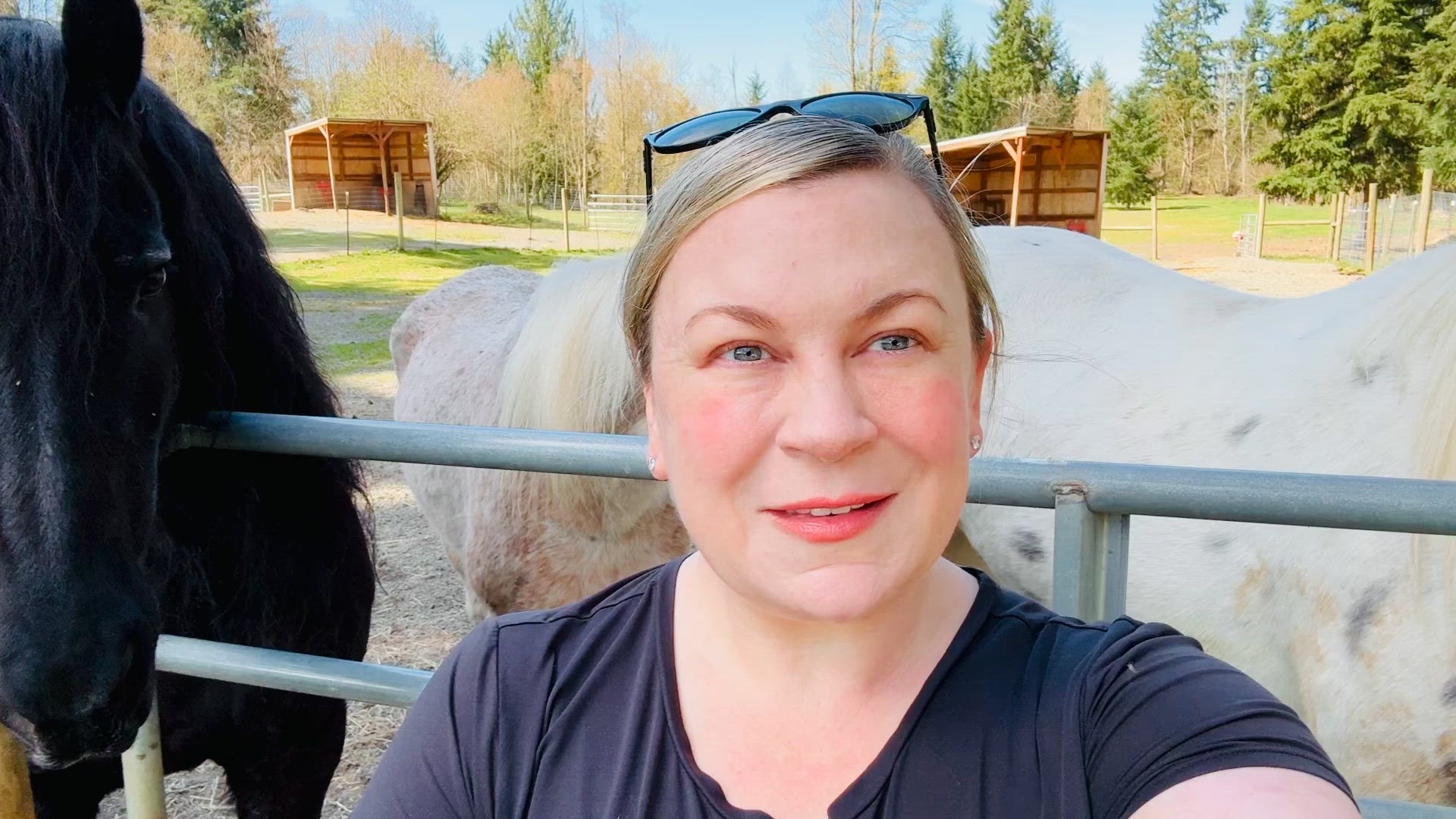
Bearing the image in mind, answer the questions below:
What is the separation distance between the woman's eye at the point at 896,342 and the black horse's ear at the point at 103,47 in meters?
1.31

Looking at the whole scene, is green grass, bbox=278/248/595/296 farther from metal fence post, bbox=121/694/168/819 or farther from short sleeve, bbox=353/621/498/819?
short sleeve, bbox=353/621/498/819

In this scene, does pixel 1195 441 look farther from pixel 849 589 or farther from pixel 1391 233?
pixel 1391 233

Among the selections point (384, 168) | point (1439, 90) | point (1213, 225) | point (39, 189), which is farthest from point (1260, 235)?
point (39, 189)

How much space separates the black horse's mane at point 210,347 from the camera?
1307 mm

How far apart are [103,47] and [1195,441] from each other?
2.30 metres

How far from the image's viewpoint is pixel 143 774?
1640 mm

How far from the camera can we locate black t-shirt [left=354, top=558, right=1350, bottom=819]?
2.50 ft

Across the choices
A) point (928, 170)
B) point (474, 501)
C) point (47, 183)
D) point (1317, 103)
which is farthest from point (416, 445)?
point (1317, 103)

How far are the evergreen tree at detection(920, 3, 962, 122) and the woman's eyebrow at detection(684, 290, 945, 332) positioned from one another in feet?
159

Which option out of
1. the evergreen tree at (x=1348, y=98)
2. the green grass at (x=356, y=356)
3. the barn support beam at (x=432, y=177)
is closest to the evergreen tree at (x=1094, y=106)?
the evergreen tree at (x=1348, y=98)

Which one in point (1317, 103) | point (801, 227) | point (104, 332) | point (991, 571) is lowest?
point (991, 571)

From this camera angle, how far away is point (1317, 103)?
2584cm

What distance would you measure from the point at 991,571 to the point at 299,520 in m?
1.74

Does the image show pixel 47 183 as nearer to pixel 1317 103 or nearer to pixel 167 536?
pixel 167 536
